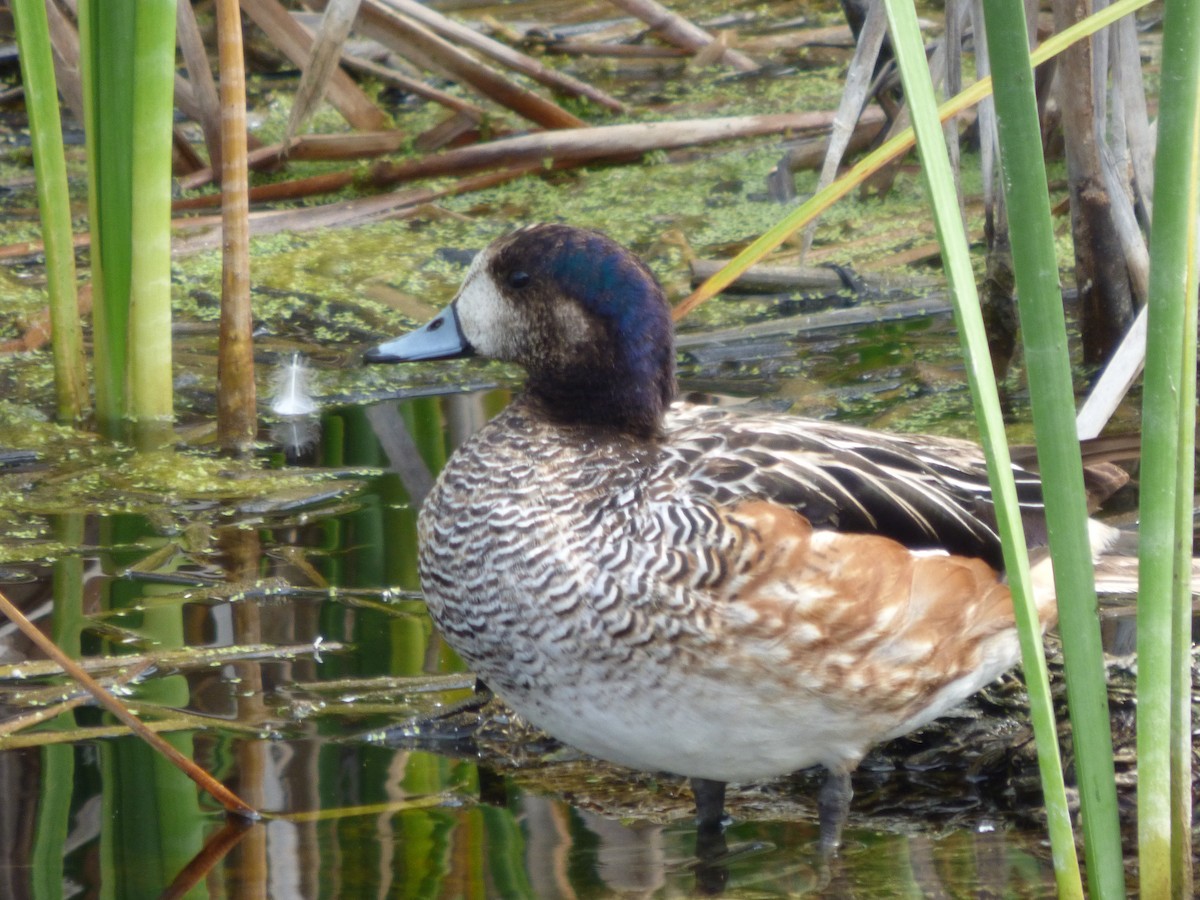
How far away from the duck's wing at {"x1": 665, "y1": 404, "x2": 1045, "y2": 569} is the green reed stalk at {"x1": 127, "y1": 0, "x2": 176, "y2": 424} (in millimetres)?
1456

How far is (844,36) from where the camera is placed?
23.8 ft

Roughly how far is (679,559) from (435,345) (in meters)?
0.81

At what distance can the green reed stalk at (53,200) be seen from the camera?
3436 millimetres

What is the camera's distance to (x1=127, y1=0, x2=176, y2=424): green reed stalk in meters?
3.50

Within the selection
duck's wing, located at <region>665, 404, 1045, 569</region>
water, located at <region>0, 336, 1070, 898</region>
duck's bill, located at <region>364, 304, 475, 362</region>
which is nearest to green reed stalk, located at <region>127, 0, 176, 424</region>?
water, located at <region>0, 336, 1070, 898</region>

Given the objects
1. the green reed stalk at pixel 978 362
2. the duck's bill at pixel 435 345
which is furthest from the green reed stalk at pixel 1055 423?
the duck's bill at pixel 435 345

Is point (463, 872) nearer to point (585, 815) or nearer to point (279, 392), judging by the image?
point (585, 815)

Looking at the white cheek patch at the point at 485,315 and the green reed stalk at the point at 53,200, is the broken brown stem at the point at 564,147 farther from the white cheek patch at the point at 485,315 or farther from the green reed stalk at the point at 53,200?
the white cheek patch at the point at 485,315

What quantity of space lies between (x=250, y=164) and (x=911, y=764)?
374cm

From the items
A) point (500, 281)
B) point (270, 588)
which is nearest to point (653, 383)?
point (500, 281)

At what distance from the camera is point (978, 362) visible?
1619mm

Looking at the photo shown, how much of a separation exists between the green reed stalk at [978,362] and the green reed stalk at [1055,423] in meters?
0.04

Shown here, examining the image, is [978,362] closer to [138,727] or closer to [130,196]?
[138,727]

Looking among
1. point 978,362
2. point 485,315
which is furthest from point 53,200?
point 978,362
